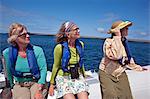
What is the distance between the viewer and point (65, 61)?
1.86 meters

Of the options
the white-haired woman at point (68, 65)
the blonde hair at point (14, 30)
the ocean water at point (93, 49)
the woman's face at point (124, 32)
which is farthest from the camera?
the ocean water at point (93, 49)

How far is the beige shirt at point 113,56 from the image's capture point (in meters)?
1.94

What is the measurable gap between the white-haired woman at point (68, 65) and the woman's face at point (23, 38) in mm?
221

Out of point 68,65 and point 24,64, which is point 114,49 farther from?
point 24,64

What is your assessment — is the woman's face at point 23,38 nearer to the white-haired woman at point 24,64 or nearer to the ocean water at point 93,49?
the white-haired woman at point 24,64

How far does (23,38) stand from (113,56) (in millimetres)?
647

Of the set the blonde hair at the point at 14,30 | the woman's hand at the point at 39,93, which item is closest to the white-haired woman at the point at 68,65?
the woman's hand at the point at 39,93

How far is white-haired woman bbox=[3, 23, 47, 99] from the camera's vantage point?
1748 millimetres

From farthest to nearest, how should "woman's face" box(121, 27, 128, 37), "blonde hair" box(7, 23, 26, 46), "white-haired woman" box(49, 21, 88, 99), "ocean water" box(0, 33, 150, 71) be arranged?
"ocean water" box(0, 33, 150, 71)
"woman's face" box(121, 27, 128, 37)
"white-haired woman" box(49, 21, 88, 99)
"blonde hair" box(7, 23, 26, 46)

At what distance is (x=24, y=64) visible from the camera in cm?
176

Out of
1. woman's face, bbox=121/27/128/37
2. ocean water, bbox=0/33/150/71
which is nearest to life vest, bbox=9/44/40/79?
woman's face, bbox=121/27/128/37

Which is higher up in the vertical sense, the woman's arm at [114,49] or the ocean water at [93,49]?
the woman's arm at [114,49]

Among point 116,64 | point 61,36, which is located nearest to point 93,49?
point 116,64

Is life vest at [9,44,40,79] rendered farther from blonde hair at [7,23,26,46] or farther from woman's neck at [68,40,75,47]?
woman's neck at [68,40,75,47]
